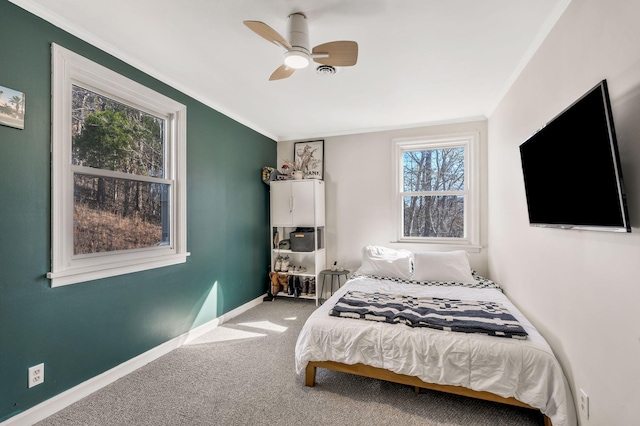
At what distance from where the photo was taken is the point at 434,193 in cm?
394

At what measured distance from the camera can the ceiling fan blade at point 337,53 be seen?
1.77 metres

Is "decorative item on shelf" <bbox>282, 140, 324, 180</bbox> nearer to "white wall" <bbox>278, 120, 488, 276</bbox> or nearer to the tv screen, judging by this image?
"white wall" <bbox>278, 120, 488, 276</bbox>

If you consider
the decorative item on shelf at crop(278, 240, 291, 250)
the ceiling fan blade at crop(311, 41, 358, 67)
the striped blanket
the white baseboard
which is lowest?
the white baseboard

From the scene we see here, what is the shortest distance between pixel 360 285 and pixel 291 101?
2.19 meters

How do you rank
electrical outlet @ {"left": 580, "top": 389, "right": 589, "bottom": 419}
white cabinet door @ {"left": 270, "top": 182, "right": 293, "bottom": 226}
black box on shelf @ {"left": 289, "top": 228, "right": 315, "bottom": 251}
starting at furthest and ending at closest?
white cabinet door @ {"left": 270, "top": 182, "right": 293, "bottom": 226}
black box on shelf @ {"left": 289, "top": 228, "right": 315, "bottom": 251}
electrical outlet @ {"left": 580, "top": 389, "right": 589, "bottom": 419}

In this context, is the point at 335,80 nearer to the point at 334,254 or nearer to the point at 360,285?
the point at 360,285

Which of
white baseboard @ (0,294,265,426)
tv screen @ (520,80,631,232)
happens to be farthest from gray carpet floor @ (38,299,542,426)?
tv screen @ (520,80,631,232)

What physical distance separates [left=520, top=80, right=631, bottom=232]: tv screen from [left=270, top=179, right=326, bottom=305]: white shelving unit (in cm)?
266

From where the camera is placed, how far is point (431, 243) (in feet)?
12.7

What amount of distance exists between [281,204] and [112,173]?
87.7 inches

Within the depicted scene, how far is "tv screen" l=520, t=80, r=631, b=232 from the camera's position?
114cm

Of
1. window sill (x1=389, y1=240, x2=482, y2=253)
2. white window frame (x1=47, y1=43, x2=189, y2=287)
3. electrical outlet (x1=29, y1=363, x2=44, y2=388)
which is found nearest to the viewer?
electrical outlet (x1=29, y1=363, x2=44, y2=388)

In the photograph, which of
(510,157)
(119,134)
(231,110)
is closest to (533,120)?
(510,157)

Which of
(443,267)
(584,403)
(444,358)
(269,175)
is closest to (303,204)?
(269,175)
